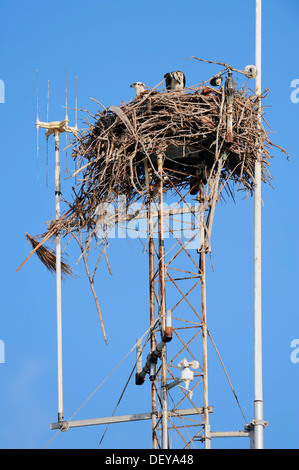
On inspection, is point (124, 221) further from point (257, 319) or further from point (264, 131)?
point (257, 319)

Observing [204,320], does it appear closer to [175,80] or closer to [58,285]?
[58,285]

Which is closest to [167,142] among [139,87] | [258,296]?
[139,87]

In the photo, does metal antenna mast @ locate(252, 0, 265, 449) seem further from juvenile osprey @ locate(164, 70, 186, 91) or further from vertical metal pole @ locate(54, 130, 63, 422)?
vertical metal pole @ locate(54, 130, 63, 422)

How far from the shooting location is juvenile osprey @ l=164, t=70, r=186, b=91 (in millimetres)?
24609

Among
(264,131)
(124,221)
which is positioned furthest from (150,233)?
(264,131)

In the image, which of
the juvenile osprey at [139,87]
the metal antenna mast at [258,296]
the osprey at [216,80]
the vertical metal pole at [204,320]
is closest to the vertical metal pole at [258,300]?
the metal antenna mast at [258,296]

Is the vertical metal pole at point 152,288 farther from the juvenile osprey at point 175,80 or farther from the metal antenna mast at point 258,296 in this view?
the metal antenna mast at point 258,296

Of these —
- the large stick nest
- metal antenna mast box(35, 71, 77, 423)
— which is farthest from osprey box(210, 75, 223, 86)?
metal antenna mast box(35, 71, 77, 423)

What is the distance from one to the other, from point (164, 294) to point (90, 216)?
2.25 metres

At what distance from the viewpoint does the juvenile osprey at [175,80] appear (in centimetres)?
2461

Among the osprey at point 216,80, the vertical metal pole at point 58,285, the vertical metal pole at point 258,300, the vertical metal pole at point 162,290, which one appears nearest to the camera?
the vertical metal pole at point 258,300

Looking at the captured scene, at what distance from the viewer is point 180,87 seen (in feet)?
80.7

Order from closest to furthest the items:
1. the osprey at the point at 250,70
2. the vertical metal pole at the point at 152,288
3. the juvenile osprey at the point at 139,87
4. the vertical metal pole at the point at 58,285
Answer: the osprey at the point at 250,70, the vertical metal pole at the point at 152,288, the vertical metal pole at the point at 58,285, the juvenile osprey at the point at 139,87

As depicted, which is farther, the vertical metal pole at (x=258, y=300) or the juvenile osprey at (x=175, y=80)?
the juvenile osprey at (x=175, y=80)
